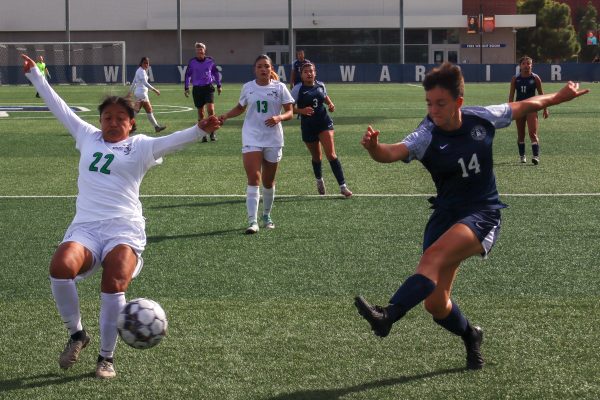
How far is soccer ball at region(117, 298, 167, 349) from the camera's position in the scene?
604cm

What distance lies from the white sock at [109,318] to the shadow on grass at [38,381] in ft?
0.69

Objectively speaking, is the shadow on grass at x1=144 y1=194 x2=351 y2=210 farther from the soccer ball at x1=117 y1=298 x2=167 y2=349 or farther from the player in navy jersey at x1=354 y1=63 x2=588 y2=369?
the player in navy jersey at x1=354 y1=63 x2=588 y2=369

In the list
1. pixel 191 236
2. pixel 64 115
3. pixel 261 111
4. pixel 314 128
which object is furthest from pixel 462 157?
pixel 314 128

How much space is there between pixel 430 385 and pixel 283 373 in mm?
926

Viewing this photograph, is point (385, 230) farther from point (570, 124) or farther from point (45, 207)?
point (570, 124)

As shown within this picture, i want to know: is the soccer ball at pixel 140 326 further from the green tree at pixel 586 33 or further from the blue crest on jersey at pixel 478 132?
the green tree at pixel 586 33

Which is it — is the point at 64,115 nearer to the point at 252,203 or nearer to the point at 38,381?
the point at 38,381

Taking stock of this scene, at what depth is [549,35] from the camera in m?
90.4

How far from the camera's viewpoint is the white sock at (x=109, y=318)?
20.2 feet

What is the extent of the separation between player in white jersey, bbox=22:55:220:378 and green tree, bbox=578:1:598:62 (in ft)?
325

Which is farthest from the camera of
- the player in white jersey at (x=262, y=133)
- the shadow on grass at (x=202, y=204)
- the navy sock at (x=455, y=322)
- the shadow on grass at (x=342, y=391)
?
the shadow on grass at (x=202, y=204)

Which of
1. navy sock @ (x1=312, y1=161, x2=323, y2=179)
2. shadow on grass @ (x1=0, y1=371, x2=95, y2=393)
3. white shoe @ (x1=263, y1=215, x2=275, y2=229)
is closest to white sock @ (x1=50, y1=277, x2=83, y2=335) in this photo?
shadow on grass @ (x1=0, y1=371, x2=95, y2=393)

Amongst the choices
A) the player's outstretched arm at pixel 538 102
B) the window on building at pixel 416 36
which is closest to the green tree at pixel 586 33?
the window on building at pixel 416 36

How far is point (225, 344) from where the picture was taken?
7.01m
